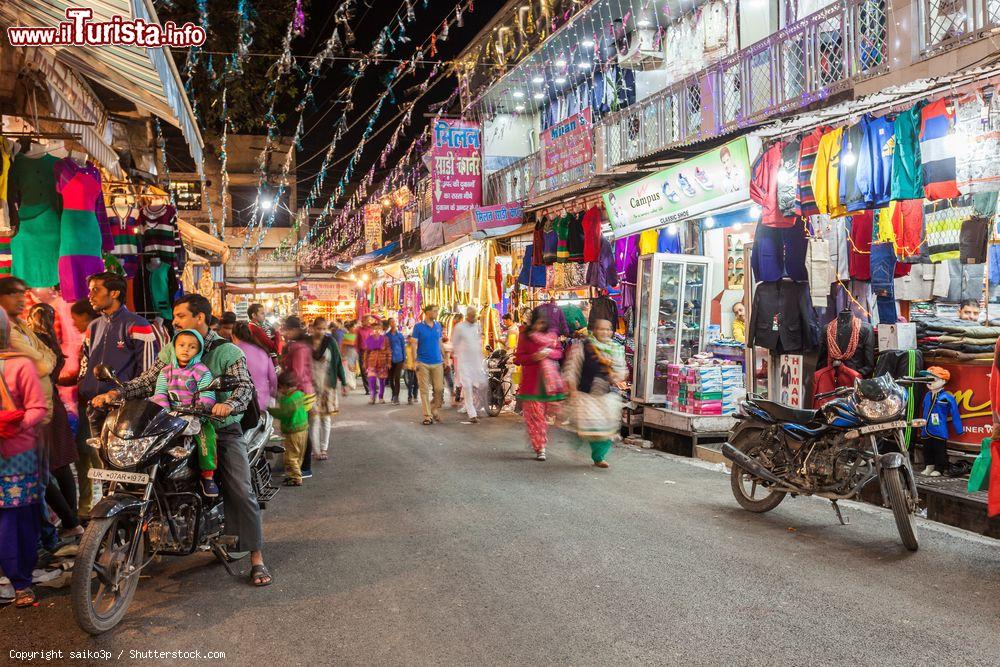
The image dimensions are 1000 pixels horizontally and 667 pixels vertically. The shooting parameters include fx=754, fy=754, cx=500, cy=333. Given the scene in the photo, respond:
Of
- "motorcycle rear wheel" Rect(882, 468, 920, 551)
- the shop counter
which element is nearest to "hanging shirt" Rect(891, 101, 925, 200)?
"motorcycle rear wheel" Rect(882, 468, 920, 551)

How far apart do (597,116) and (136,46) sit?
11320 millimetres

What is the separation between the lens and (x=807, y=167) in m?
8.37

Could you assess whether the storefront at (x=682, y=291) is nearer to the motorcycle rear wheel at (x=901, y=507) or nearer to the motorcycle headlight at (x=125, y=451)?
the motorcycle rear wheel at (x=901, y=507)

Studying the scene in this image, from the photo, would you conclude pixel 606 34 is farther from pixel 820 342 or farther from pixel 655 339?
pixel 820 342

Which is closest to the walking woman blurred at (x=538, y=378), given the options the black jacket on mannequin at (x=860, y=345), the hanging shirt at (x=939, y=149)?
the black jacket on mannequin at (x=860, y=345)

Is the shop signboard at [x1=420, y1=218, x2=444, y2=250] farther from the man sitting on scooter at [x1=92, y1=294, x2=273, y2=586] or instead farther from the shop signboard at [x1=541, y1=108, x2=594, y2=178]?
the man sitting on scooter at [x1=92, y1=294, x2=273, y2=586]

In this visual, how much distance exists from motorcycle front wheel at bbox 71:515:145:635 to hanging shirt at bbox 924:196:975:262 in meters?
8.54

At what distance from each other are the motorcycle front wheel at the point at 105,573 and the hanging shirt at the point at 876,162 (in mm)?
7133

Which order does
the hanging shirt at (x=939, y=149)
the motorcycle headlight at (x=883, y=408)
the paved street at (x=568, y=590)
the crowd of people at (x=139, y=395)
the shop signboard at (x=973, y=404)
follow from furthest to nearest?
1. the shop signboard at (x=973, y=404)
2. the hanging shirt at (x=939, y=149)
3. the motorcycle headlight at (x=883, y=408)
4. the crowd of people at (x=139, y=395)
5. the paved street at (x=568, y=590)

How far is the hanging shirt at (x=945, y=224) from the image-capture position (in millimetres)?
8422

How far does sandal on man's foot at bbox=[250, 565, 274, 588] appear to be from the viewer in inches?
211

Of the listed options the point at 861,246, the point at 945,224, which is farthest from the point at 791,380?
the point at 945,224

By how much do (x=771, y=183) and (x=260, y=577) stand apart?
279 inches

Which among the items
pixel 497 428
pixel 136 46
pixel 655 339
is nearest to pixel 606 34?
pixel 655 339
